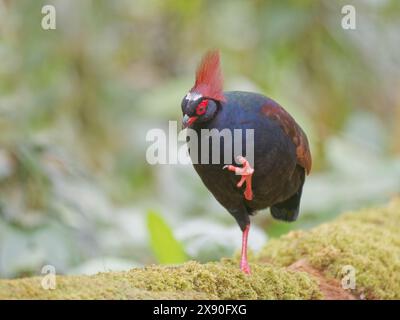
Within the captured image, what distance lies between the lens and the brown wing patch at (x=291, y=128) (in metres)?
3.17

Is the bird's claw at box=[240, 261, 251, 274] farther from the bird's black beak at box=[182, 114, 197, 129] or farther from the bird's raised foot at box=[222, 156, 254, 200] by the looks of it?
the bird's black beak at box=[182, 114, 197, 129]

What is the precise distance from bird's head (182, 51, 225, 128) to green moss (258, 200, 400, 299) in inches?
32.9

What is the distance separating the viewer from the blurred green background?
4.02 meters

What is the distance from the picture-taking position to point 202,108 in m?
2.95

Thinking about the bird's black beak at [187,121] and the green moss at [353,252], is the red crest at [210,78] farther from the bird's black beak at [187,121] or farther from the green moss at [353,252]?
the green moss at [353,252]

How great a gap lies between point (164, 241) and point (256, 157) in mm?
843

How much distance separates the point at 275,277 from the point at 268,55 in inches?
145

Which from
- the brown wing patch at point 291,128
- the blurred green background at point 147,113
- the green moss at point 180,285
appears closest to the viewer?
the green moss at point 180,285

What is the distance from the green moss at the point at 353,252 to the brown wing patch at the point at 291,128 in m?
0.36

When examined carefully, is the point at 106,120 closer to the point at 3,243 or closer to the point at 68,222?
the point at 68,222

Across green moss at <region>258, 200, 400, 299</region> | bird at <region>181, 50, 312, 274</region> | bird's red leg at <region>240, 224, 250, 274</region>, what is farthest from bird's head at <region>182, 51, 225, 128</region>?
green moss at <region>258, 200, 400, 299</region>

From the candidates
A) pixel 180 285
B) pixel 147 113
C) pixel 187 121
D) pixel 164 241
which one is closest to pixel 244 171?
pixel 187 121

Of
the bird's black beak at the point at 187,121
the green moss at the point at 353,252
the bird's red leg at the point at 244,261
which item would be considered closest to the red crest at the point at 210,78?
the bird's black beak at the point at 187,121
